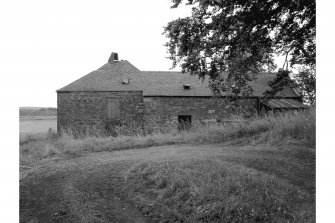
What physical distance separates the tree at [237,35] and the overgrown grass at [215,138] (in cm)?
328

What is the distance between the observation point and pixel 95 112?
53.7 feet

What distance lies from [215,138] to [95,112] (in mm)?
9037

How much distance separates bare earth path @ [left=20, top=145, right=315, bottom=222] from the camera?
12.3 ft

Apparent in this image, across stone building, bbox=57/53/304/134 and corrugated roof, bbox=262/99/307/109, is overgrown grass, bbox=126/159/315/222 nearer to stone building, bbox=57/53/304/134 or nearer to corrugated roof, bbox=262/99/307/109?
stone building, bbox=57/53/304/134

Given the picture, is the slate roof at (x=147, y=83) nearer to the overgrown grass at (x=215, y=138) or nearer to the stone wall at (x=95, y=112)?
the stone wall at (x=95, y=112)

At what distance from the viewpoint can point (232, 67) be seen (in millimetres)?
4500

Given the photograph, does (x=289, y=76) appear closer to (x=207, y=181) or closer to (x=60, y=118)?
(x=207, y=181)

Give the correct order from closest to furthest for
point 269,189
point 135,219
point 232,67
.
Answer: point 135,219
point 269,189
point 232,67

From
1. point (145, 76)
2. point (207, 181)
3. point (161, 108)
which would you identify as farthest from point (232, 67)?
point (145, 76)

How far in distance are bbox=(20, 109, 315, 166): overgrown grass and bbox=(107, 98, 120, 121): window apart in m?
5.67

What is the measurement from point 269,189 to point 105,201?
259cm

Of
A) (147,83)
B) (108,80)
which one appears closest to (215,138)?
(147,83)

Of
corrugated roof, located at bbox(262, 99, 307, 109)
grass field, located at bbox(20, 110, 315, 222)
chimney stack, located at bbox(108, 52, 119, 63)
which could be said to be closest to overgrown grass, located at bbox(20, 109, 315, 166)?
grass field, located at bbox(20, 110, 315, 222)

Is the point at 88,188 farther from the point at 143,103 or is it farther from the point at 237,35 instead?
the point at 143,103
